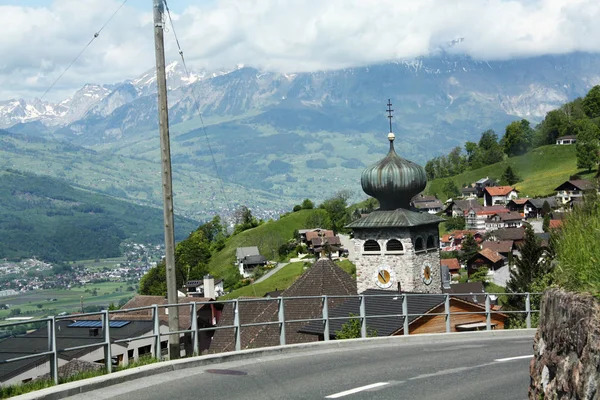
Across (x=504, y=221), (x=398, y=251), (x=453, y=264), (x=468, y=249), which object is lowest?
(x=453, y=264)

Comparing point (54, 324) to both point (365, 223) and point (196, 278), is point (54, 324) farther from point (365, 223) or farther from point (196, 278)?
point (196, 278)

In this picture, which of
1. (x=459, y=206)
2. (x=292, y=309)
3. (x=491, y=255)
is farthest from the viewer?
(x=459, y=206)

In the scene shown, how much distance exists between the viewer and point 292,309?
4472 centimetres

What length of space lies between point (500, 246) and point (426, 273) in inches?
3516

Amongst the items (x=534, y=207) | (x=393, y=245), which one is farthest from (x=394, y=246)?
(x=534, y=207)

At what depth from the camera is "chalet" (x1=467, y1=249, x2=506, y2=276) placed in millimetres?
123000

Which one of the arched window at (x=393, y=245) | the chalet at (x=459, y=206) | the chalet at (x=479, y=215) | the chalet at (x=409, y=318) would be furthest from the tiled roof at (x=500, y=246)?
the chalet at (x=409, y=318)

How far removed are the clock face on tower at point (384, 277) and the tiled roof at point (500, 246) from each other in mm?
86941

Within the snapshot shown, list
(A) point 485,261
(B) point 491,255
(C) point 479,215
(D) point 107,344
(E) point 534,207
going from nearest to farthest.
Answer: (D) point 107,344, (A) point 485,261, (B) point 491,255, (E) point 534,207, (C) point 479,215

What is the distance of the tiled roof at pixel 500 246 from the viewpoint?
131113 millimetres

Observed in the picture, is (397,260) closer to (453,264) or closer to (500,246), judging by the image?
(453,264)

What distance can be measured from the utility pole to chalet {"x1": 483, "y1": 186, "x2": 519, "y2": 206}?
Answer: 175505 mm

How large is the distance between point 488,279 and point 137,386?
108760 mm

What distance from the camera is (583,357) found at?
8484 mm
